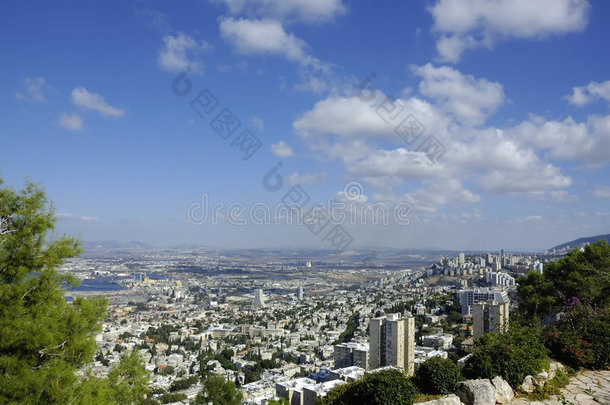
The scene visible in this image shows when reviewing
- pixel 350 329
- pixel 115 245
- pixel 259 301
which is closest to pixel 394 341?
pixel 350 329

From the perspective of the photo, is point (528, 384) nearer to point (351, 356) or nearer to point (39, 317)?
point (39, 317)

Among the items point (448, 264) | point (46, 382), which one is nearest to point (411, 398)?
point (46, 382)

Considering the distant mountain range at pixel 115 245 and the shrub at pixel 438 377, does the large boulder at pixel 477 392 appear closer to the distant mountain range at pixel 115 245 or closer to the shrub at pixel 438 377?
the shrub at pixel 438 377

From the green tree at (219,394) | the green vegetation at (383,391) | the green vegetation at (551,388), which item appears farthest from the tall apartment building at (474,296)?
the green vegetation at (383,391)

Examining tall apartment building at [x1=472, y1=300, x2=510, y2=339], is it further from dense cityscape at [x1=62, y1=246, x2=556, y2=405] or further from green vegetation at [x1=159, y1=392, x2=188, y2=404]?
Answer: green vegetation at [x1=159, y1=392, x2=188, y2=404]

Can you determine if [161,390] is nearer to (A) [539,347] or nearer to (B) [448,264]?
(A) [539,347]

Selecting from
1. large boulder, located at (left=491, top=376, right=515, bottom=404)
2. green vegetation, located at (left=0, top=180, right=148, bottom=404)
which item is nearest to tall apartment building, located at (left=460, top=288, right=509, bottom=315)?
large boulder, located at (left=491, top=376, right=515, bottom=404)
